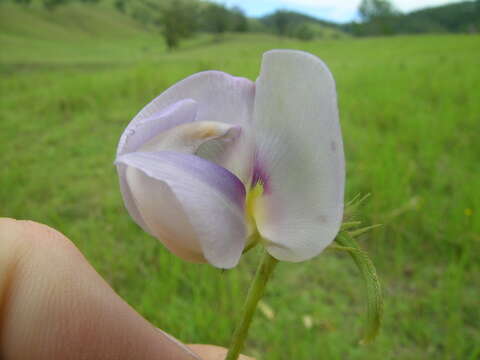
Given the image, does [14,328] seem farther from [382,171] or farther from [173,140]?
[382,171]

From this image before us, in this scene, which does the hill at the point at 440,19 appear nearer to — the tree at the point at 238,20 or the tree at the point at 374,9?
the tree at the point at 374,9

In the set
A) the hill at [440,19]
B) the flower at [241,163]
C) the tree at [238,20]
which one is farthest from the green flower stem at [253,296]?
the hill at [440,19]

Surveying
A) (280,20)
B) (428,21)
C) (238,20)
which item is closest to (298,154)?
(238,20)

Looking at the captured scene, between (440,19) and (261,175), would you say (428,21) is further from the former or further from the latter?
(261,175)

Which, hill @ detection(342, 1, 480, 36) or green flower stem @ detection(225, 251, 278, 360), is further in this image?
hill @ detection(342, 1, 480, 36)

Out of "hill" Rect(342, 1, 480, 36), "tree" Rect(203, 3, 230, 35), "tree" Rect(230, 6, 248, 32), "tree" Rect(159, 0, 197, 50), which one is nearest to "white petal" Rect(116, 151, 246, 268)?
"tree" Rect(159, 0, 197, 50)

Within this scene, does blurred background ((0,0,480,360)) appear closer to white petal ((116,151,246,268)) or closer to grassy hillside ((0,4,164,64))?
white petal ((116,151,246,268))
